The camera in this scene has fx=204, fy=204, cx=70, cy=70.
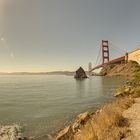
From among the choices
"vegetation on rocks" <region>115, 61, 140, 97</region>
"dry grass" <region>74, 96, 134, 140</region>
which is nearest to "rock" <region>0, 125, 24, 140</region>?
"dry grass" <region>74, 96, 134, 140</region>

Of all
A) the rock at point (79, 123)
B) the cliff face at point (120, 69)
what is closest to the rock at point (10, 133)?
the rock at point (79, 123)

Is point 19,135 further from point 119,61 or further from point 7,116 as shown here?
point 119,61

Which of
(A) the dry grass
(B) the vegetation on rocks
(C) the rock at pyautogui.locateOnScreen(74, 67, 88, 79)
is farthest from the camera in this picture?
(C) the rock at pyautogui.locateOnScreen(74, 67, 88, 79)

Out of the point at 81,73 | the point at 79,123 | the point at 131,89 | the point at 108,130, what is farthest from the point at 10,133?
the point at 81,73

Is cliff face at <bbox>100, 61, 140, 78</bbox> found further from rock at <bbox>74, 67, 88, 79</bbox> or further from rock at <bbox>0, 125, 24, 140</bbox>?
rock at <bbox>0, 125, 24, 140</bbox>

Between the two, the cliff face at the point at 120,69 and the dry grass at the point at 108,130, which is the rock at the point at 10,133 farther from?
the cliff face at the point at 120,69

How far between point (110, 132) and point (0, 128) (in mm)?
9866

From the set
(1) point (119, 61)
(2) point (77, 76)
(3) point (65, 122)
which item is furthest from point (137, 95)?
(1) point (119, 61)

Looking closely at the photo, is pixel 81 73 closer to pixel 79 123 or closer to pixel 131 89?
pixel 131 89

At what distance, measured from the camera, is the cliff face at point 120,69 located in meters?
98.7

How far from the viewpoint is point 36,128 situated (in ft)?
48.2

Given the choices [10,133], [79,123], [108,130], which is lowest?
[10,133]

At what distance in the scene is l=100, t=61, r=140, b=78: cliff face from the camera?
9869 cm

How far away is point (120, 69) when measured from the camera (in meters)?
110
